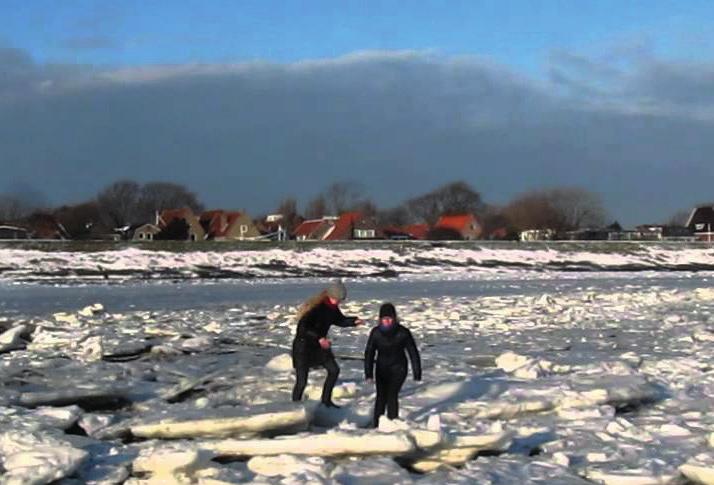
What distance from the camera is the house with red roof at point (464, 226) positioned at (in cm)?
9862

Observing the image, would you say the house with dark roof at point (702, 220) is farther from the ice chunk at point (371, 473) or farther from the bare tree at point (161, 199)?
the ice chunk at point (371, 473)

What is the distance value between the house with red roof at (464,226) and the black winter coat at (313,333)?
289ft

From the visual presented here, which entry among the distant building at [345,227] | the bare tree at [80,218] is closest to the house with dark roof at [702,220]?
the distant building at [345,227]

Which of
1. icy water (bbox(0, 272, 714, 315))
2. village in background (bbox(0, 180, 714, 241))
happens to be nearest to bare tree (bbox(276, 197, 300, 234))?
village in background (bbox(0, 180, 714, 241))

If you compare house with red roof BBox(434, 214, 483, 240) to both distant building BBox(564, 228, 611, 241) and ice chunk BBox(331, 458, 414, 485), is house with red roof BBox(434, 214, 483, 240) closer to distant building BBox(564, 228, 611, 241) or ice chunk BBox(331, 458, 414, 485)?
distant building BBox(564, 228, 611, 241)

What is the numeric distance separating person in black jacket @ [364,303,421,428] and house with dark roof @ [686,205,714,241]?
10006 centimetres

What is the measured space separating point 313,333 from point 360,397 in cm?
144

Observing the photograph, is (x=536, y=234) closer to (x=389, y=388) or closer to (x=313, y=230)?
(x=313, y=230)

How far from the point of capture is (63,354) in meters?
14.7

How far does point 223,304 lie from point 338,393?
1585 centimetres

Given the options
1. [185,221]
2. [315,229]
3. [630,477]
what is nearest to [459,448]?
[630,477]

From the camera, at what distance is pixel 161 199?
10819 centimetres

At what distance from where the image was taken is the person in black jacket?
874 cm

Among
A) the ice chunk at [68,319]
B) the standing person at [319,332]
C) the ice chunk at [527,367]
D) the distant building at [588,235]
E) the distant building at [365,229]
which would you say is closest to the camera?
the standing person at [319,332]
